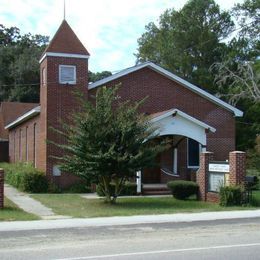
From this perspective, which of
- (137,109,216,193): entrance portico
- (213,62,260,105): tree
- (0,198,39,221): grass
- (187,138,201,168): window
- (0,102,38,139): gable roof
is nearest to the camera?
(0,198,39,221): grass

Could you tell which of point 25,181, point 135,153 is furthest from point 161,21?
point 135,153

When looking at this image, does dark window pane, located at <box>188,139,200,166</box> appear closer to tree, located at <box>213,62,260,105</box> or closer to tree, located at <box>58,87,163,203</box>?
tree, located at <box>213,62,260,105</box>

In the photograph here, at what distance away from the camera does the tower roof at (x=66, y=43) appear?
26.0 metres

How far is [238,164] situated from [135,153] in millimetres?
3933

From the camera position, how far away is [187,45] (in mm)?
54406

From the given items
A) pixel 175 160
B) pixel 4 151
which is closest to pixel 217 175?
pixel 175 160

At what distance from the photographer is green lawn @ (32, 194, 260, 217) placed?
1715cm

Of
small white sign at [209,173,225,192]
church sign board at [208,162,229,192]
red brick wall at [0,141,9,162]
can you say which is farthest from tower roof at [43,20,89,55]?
red brick wall at [0,141,9,162]

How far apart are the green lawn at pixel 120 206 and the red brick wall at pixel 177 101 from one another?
7237 mm

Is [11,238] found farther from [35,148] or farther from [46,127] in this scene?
[35,148]

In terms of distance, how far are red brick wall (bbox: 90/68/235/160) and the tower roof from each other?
7.51 ft

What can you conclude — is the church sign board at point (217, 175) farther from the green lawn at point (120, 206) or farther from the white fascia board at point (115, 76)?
the white fascia board at point (115, 76)

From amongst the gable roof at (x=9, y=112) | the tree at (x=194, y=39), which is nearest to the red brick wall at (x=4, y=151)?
Result: the gable roof at (x=9, y=112)

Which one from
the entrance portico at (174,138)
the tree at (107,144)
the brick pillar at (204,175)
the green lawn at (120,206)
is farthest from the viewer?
the entrance portico at (174,138)
